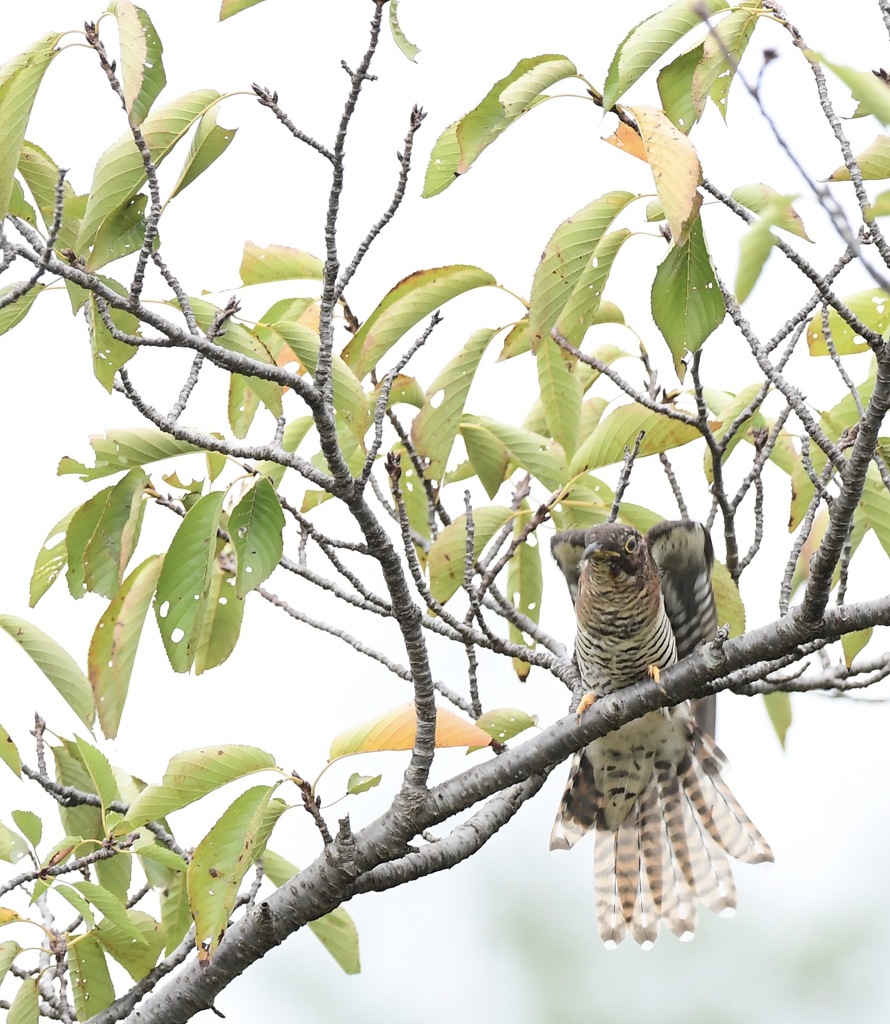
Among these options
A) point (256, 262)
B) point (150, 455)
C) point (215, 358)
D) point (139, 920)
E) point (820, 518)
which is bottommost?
point (139, 920)

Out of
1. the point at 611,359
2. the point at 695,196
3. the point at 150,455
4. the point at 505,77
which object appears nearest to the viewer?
the point at 695,196

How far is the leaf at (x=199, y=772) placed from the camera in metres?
2.10

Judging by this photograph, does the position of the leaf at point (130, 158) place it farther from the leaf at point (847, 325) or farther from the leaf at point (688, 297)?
the leaf at point (847, 325)

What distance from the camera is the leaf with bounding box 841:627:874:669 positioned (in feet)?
7.45

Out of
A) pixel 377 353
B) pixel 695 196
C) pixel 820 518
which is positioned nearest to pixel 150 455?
pixel 377 353

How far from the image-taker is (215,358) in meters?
1.81

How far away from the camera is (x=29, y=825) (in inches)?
91.4

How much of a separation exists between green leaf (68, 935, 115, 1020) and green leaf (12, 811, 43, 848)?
293 mm

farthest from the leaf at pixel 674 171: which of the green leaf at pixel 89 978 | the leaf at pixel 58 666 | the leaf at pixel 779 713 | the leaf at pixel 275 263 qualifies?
the green leaf at pixel 89 978

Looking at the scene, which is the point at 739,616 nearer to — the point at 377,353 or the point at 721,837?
the point at 377,353

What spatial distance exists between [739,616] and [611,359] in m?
0.85

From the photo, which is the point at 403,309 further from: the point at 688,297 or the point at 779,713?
the point at 779,713

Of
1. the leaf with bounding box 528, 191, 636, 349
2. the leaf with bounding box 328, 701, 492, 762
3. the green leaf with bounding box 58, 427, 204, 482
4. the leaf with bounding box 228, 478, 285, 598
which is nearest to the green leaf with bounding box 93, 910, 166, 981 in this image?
the leaf with bounding box 328, 701, 492, 762

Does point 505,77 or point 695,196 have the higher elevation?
point 505,77
